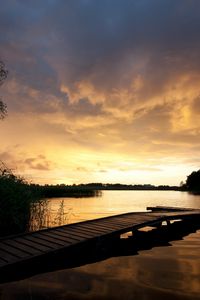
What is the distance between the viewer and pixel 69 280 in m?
9.11

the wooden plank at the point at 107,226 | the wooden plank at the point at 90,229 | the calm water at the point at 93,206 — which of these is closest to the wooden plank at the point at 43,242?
the wooden plank at the point at 90,229

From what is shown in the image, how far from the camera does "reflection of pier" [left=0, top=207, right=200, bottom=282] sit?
9.23 m

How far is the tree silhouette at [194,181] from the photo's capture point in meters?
127

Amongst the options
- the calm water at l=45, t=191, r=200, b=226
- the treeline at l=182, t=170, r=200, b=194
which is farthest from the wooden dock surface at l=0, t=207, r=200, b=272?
the treeline at l=182, t=170, r=200, b=194

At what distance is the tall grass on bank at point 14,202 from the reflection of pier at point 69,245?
2464 mm

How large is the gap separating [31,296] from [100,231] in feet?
20.0

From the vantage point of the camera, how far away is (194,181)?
129250 millimetres

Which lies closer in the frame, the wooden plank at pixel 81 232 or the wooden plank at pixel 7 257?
the wooden plank at pixel 7 257

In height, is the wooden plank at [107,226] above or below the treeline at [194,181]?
below

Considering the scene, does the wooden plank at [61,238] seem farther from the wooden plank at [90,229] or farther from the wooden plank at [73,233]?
the wooden plank at [90,229]

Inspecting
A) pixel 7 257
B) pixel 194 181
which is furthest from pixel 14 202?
pixel 194 181

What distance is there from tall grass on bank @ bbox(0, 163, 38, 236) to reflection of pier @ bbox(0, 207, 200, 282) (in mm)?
2464

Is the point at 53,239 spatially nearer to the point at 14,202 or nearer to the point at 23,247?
the point at 23,247

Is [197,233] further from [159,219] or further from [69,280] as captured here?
[69,280]
